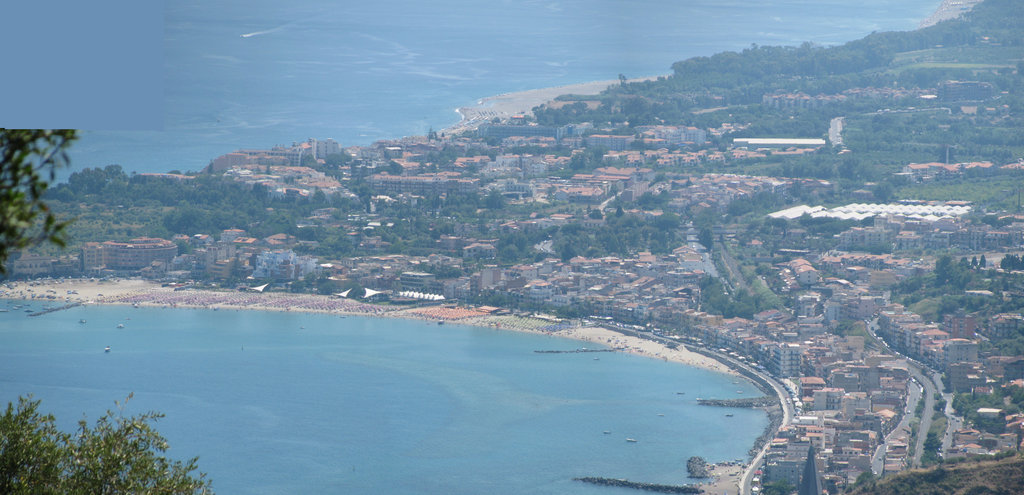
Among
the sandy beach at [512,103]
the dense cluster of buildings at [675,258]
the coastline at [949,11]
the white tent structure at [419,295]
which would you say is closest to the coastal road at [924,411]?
the dense cluster of buildings at [675,258]

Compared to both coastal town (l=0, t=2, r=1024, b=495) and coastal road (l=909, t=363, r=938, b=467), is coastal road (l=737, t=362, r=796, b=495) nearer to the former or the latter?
coastal town (l=0, t=2, r=1024, b=495)

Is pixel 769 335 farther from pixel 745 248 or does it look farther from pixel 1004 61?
pixel 1004 61

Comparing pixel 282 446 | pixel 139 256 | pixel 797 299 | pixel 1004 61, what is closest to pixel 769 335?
pixel 797 299

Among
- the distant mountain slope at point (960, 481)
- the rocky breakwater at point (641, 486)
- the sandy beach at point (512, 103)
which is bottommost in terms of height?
the rocky breakwater at point (641, 486)

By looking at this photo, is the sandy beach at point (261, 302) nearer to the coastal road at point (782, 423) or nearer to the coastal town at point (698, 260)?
the coastal town at point (698, 260)

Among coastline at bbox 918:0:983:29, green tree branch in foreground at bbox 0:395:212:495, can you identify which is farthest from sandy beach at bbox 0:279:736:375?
coastline at bbox 918:0:983:29

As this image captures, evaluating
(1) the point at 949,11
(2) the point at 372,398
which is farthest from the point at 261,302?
(1) the point at 949,11
